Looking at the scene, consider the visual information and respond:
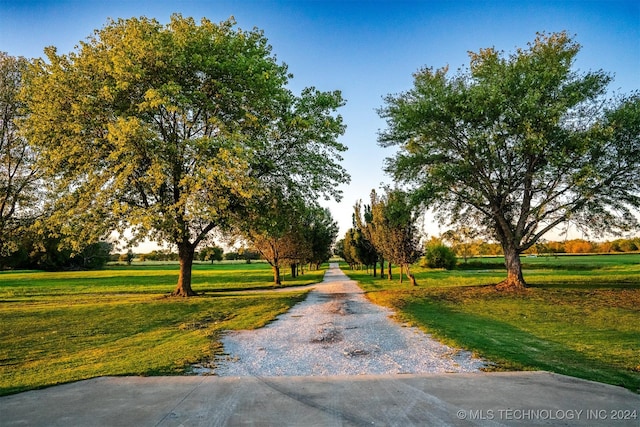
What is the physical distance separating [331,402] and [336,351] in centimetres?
367

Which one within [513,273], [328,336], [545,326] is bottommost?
[545,326]


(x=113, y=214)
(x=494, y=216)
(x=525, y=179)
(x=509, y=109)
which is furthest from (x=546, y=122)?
(x=113, y=214)

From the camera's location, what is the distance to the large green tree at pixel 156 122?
55.9 ft

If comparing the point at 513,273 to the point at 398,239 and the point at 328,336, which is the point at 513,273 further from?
the point at 328,336

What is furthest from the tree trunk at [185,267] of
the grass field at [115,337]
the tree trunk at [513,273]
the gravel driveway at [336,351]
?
the tree trunk at [513,273]

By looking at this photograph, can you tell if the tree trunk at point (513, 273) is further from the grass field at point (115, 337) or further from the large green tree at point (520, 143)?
the grass field at point (115, 337)

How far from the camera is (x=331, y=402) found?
504 cm

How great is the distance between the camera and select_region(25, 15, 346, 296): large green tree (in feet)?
55.9

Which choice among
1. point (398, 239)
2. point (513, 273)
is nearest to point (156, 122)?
point (398, 239)

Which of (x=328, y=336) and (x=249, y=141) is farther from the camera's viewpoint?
(x=249, y=141)

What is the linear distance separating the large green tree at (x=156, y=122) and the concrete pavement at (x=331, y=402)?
36.8ft

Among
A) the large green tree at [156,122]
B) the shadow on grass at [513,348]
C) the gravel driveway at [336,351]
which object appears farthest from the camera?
the large green tree at [156,122]

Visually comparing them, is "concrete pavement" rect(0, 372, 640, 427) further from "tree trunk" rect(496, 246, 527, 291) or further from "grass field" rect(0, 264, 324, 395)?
"tree trunk" rect(496, 246, 527, 291)

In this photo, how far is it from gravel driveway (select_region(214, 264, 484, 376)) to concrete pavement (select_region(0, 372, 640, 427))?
795 millimetres
